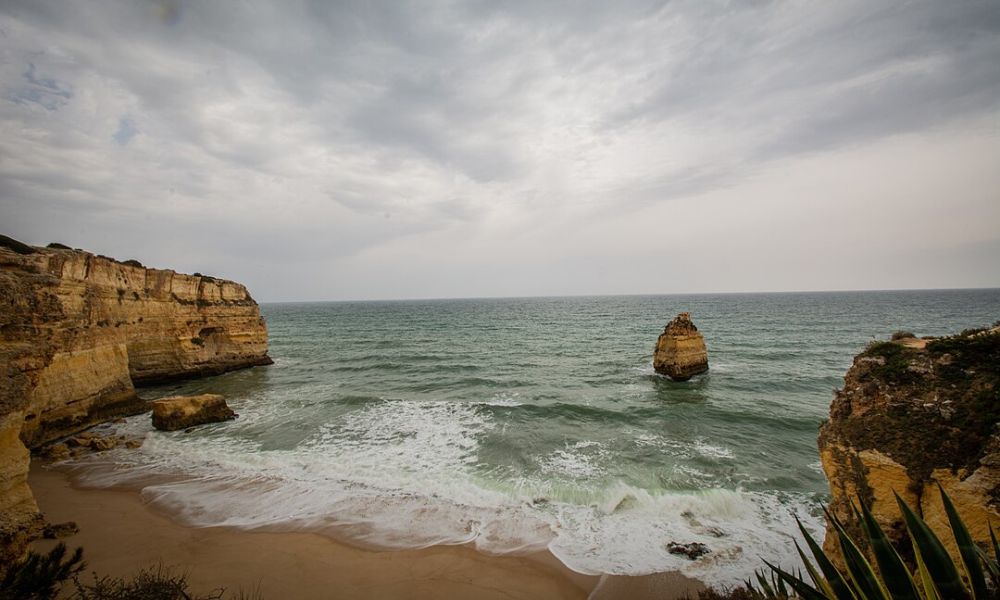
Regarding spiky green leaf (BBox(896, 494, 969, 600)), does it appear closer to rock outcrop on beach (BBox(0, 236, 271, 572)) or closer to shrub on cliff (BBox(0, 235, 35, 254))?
rock outcrop on beach (BBox(0, 236, 271, 572))

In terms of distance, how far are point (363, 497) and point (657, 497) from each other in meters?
7.95

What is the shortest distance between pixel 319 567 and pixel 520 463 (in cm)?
642

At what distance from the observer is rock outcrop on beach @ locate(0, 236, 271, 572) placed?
567 centimetres

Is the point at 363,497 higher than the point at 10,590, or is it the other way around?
the point at 10,590

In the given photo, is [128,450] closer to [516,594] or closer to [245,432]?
[245,432]

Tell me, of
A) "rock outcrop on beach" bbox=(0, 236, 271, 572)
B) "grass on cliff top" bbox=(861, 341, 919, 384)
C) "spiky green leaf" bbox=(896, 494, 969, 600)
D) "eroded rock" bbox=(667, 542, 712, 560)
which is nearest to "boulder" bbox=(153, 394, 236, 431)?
"rock outcrop on beach" bbox=(0, 236, 271, 572)

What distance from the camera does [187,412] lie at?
15492 millimetres

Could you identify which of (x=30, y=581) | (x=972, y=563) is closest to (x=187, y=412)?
(x=30, y=581)

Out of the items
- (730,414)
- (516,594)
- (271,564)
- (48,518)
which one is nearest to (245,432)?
(48,518)

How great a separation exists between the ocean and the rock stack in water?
0.73 m

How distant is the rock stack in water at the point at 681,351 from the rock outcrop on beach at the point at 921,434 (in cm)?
Result: 1688

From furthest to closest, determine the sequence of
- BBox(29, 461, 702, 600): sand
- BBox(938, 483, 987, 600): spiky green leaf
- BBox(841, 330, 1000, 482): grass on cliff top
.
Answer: BBox(29, 461, 702, 600): sand
BBox(841, 330, 1000, 482): grass on cliff top
BBox(938, 483, 987, 600): spiky green leaf

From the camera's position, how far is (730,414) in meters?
16.5

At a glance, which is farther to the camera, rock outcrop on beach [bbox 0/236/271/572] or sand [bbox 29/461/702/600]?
sand [bbox 29/461/702/600]
